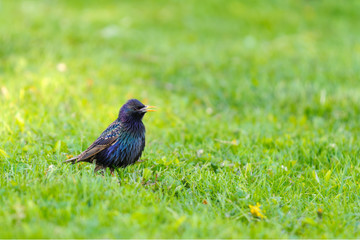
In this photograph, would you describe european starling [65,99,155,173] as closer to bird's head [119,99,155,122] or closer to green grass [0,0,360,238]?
bird's head [119,99,155,122]

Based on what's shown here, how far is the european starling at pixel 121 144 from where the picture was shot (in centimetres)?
363

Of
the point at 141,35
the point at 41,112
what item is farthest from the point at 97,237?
the point at 141,35

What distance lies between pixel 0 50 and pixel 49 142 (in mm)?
4040

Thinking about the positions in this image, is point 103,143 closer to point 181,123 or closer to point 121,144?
point 121,144

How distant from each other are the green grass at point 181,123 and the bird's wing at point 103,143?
17cm

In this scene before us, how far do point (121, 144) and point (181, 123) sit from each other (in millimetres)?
1798

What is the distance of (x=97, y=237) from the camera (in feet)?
7.93

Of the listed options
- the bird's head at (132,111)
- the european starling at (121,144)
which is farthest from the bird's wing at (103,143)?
A: the bird's head at (132,111)

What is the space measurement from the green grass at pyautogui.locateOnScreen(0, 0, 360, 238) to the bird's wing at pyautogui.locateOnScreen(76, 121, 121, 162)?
0.57 ft

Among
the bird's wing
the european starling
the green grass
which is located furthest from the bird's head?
the green grass

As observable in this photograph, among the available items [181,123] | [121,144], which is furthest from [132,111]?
[181,123]

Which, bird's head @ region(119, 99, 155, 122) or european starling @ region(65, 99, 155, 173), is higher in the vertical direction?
bird's head @ region(119, 99, 155, 122)

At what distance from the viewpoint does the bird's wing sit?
3.63 meters

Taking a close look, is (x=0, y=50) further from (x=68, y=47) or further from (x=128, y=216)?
(x=128, y=216)
